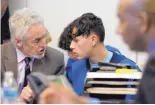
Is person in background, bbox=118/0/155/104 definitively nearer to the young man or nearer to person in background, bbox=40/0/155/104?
person in background, bbox=40/0/155/104

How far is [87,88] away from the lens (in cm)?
171

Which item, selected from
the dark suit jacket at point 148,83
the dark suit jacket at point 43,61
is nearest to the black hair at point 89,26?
the dark suit jacket at point 43,61

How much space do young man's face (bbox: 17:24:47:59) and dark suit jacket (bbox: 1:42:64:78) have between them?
1.8 inches

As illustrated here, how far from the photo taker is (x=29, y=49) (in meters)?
2.23

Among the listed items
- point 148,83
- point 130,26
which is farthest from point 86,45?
point 148,83

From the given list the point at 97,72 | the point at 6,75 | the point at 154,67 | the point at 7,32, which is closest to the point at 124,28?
the point at 154,67

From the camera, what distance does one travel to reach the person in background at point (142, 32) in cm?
98

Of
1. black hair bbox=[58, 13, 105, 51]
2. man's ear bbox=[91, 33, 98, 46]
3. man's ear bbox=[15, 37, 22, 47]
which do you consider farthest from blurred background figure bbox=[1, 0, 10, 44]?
man's ear bbox=[91, 33, 98, 46]

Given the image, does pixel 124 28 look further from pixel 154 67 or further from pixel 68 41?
pixel 68 41

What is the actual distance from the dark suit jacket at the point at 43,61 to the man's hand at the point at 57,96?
949 millimetres

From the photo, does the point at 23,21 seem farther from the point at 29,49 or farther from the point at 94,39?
the point at 94,39

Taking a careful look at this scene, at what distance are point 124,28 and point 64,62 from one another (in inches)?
45.2

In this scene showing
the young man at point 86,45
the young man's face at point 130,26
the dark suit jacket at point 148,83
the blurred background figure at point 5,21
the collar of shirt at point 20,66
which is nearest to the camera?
the dark suit jacket at point 148,83

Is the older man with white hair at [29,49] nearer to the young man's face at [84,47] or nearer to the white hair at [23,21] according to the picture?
the white hair at [23,21]
